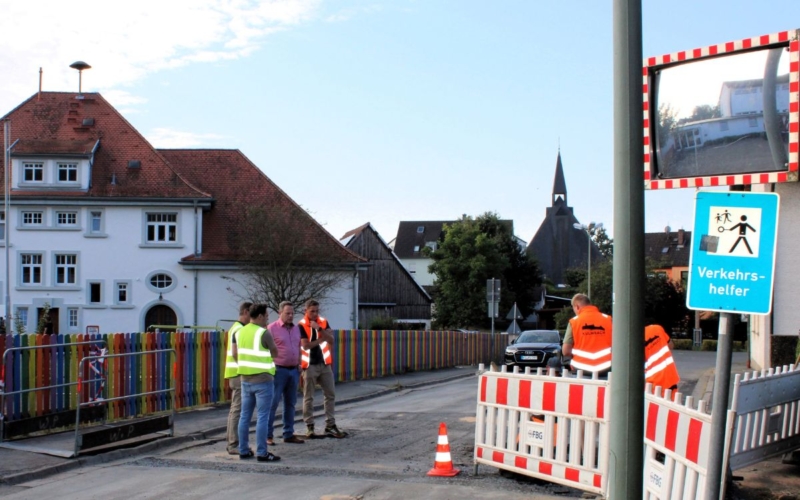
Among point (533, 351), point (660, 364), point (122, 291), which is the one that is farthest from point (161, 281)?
point (660, 364)

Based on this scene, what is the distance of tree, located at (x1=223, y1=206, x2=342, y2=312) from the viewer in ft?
136

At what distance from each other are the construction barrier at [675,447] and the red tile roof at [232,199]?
35442 millimetres

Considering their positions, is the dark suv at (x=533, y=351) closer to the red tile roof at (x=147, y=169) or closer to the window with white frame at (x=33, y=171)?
the red tile roof at (x=147, y=169)

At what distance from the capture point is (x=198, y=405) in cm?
1669

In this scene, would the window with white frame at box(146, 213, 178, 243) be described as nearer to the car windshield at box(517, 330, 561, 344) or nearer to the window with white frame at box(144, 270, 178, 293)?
the window with white frame at box(144, 270, 178, 293)

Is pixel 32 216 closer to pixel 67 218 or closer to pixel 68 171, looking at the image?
pixel 67 218

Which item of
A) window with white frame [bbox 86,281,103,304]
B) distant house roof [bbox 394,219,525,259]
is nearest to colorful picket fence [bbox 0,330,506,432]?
window with white frame [bbox 86,281,103,304]

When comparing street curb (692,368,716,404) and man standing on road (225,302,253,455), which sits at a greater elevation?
man standing on road (225,302,253,455)

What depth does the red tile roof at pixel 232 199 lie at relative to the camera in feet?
146

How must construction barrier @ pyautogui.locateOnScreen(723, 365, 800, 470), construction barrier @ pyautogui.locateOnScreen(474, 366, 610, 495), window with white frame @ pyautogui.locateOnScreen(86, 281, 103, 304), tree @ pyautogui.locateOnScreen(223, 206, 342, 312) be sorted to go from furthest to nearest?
window with white frame @ pyautogui.locateOnScreen(86, 281, 103, 304), tree @ pyautogui.locateOnScreen(223, 206, 342, 312), construction barrier @ pyautogui.locateOnScreen(474, 366, 610, 495), construction barrier @ pyautogui.locateOnScreen(723, 365, 800, 470)

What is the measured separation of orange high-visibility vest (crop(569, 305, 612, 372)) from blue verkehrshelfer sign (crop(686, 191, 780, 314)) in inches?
227

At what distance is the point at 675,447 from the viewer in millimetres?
7027

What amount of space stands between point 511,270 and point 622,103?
70.8m

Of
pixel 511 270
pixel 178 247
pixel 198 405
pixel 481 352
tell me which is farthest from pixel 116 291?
pixel 511 270
